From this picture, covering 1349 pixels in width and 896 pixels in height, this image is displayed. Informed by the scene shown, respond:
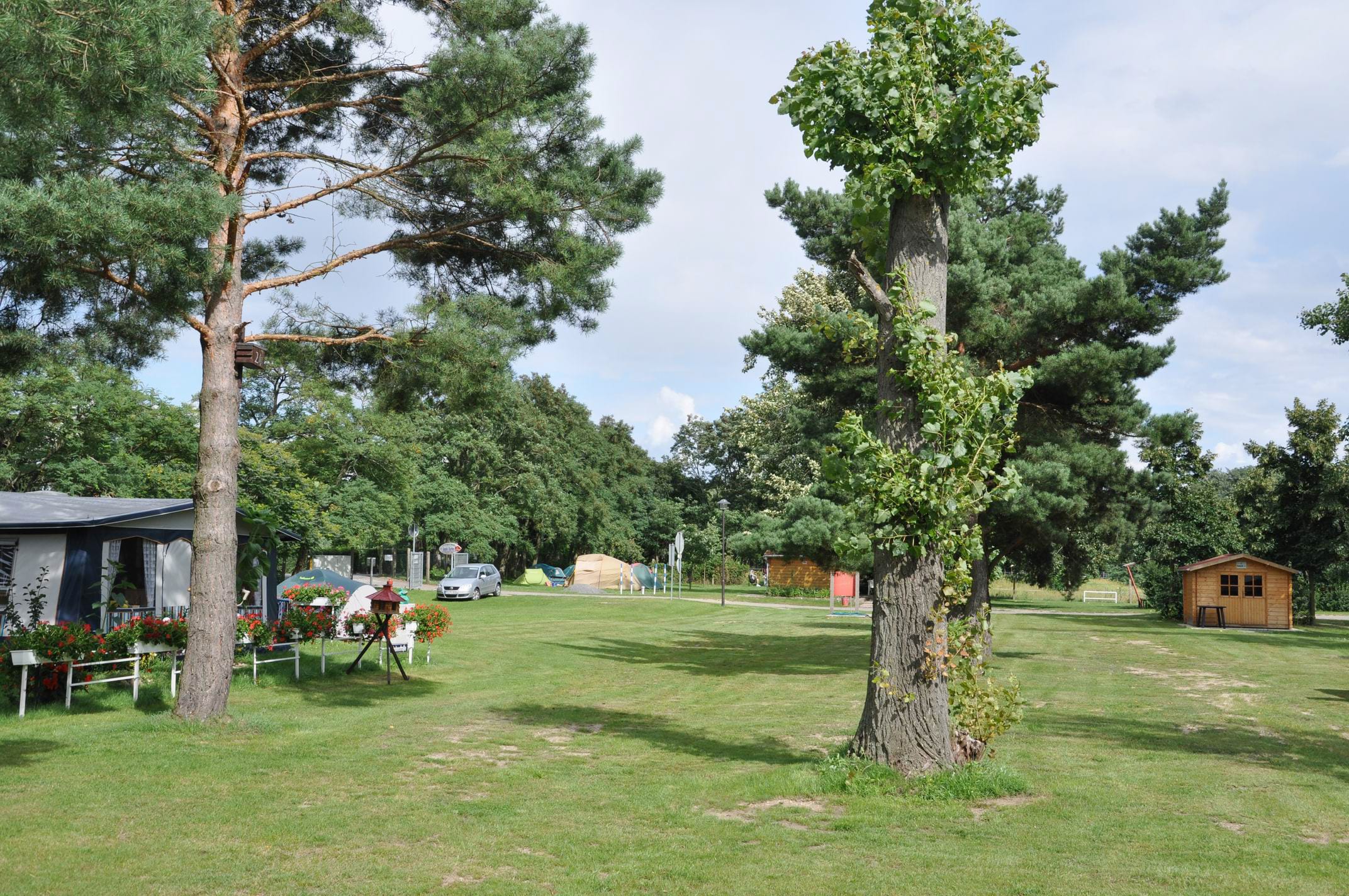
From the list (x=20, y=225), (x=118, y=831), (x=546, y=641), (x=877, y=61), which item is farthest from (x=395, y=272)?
(x=546, y=641)

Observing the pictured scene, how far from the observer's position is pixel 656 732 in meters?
10.4

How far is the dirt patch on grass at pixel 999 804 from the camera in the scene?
6.54m

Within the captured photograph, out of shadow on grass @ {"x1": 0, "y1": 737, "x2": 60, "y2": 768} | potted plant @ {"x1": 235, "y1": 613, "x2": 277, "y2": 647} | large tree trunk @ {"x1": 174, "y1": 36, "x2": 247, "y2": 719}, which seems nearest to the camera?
shadow on grass @ {"x1": 0, "y1": 737, "x2": 60, "y2": 768}

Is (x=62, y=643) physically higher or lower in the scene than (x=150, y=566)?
lower

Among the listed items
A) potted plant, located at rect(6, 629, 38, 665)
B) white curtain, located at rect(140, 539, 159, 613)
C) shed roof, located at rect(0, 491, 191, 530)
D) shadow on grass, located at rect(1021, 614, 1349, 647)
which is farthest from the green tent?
potted plant, located at rect(6, 629, 38, 665)

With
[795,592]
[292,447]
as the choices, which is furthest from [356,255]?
[795,592]

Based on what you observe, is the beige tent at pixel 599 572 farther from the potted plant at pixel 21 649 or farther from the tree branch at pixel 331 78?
the tree branch at pixel 331 78

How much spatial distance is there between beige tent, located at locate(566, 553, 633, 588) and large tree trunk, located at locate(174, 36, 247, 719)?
37787 millimetres

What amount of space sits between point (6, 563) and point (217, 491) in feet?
30.6

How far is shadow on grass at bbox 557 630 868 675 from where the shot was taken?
17547mm

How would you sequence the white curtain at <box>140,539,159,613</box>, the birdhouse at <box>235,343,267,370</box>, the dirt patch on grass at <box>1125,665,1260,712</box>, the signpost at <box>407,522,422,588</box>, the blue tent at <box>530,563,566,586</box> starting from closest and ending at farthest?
1. the birdhouse at <box>235,343,267,370</box>
2. the dirt patch on grass at <box>1125,665,1260,712</box>
3. the white curtain at <box>140,539,159,613</box>
4. the signpost at <box>407,522,422,588</box>
5. the blue tent at <box>530,563,566,586</box>

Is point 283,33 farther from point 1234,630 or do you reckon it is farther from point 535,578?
point 535,578

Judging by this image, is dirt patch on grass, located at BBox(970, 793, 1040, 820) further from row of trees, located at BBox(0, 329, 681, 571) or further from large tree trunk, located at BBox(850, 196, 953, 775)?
row of trees, located at BBox(0, 329, 681, 571)

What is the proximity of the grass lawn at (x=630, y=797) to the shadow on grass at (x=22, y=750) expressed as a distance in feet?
0.10
